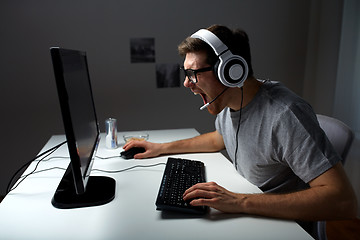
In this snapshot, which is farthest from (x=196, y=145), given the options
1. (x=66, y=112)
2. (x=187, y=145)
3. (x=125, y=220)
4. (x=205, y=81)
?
(x=66, y=112)

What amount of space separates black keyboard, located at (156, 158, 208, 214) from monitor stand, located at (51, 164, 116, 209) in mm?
185

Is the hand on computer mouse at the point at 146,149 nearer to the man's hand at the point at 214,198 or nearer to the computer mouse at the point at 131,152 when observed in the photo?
the computer mouse at the point at 131,152

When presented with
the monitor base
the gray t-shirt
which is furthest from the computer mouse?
the gray t-shirt

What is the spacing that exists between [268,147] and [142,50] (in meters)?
1.68

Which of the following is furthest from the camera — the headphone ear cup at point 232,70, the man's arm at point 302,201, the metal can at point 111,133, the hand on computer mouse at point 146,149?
the metal can at point 111,133

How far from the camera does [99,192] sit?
1.00 meters

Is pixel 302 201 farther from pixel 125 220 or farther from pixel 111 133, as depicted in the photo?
pixel 111 133

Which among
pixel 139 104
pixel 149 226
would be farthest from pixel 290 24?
pixel 149 226

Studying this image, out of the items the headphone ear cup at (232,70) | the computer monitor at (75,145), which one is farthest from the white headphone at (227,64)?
the computer monitor at (75,145)

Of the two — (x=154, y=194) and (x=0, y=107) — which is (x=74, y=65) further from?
(x=0, y=107)

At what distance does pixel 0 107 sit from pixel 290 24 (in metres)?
2.53

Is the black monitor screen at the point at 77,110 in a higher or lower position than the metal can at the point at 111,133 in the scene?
higher

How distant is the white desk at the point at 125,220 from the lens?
76 centimetres

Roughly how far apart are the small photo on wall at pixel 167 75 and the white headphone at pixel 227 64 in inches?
58.4
